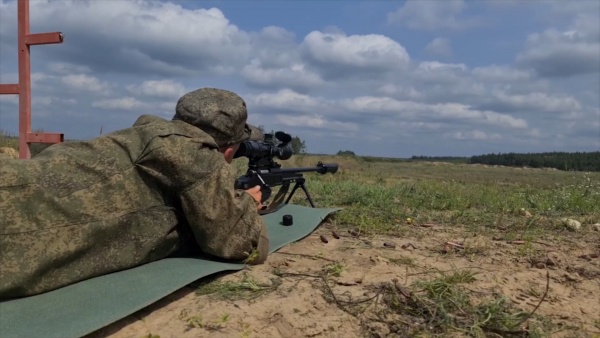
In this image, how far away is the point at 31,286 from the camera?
2.51m

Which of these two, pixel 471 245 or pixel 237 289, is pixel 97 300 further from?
pixel 471 245

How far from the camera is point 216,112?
10.5 feet

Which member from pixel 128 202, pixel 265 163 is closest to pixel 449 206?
pixel 265 163

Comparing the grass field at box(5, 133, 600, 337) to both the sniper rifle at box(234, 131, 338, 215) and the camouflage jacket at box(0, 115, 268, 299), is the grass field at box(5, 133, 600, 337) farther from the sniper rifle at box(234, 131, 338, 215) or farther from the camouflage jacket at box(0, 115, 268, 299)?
the sniper rifle at box(234, 131, 338, 215)

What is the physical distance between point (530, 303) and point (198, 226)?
195 centimetres

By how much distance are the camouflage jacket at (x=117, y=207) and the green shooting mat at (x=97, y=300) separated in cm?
7

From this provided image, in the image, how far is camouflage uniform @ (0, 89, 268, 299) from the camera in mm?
2451

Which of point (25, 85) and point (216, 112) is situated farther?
point (25, 85)

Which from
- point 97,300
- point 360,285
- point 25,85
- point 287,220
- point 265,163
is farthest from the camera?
point 25,85

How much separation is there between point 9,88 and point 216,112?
319 centimetres

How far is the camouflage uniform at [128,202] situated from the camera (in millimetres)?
2451

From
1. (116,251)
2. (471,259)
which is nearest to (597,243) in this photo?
(471,259)

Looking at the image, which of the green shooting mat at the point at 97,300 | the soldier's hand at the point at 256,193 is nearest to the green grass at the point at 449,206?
the soldier's hand at the point at 256,193

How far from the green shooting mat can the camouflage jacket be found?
68 mm
